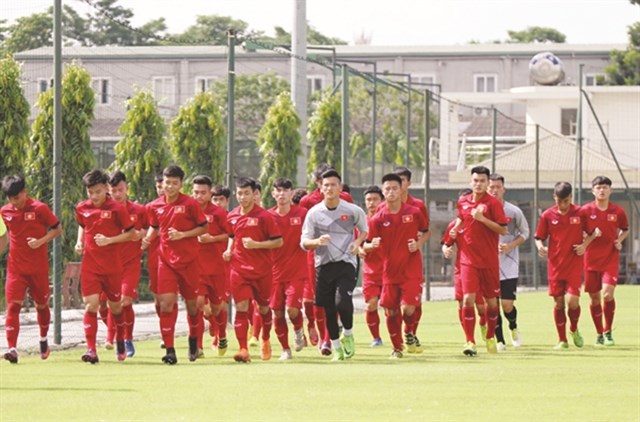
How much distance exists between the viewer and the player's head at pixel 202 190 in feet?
71.1

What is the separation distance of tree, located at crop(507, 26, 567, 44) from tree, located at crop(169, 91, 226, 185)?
3605 inches

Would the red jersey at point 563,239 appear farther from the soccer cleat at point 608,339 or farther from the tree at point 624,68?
the tree at point 624,68

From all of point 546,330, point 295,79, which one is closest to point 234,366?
point 546,330

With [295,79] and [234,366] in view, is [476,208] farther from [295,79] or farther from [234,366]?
[295,79]

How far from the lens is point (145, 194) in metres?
41.4

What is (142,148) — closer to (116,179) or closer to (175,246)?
(116,179)

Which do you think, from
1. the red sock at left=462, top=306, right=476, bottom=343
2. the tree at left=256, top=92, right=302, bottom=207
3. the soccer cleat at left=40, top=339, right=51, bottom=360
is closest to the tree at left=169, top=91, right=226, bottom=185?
the tree at left=256, top=92, right=302, bottom=207

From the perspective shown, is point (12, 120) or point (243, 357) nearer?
point (243, 357)

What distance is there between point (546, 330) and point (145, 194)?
48.5 feet

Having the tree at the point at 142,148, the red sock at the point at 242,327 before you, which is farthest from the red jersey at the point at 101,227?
the tree at the point at 142,148

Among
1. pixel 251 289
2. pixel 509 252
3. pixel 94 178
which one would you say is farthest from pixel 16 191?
pixel 509 252

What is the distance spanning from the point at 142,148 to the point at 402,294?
20.8 meters

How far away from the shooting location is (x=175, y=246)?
66.1ft

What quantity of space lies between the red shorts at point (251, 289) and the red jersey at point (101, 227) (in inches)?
54.2
